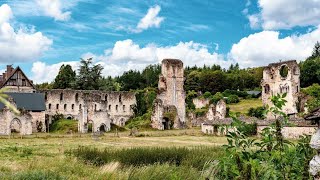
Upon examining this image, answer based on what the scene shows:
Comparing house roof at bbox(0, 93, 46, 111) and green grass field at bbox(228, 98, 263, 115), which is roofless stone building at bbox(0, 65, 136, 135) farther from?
green grass field at bbox(228, 98, 263, 115)

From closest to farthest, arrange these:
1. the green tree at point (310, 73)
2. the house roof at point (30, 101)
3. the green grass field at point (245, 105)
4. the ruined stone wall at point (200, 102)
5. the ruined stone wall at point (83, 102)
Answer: the house roof at point (30, 101) < the ruined stone wall at point (83, 102) < the green grass field at point (245, 105) < the ruined stone wall at point (200, 102) < the green tree at point (310, 73)

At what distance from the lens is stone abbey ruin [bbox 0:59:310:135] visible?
56.9 meters

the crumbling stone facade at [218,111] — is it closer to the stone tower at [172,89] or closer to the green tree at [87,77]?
the stone tower at [172,89]

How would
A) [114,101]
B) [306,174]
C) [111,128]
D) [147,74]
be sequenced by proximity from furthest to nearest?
[147,74] → [114,101] → [111,128] → [306,174]

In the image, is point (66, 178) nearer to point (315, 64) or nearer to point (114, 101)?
point (114, 101)

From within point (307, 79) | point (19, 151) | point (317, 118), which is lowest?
point (19, 151)

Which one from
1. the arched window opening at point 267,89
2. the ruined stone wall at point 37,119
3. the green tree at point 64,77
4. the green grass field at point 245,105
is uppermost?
the green tree at point 64,77

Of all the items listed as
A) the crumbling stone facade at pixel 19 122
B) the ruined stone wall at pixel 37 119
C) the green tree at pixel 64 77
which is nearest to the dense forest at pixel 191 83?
the green tree at pixel 64 77

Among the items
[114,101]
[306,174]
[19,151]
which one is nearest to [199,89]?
[114,101]

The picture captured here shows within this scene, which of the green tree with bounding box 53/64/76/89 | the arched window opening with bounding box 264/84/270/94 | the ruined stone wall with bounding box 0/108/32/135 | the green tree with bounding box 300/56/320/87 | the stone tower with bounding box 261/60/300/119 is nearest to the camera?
the ruined stone wall with bounding box 0/108/32/135

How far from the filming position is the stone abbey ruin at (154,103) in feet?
187

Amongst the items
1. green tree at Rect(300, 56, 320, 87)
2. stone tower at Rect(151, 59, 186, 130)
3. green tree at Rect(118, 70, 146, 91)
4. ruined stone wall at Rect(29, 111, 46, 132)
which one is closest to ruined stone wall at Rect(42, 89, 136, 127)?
ruined stone wall at Rect(29, 111, 46, 132)

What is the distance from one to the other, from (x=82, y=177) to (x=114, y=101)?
65.3m

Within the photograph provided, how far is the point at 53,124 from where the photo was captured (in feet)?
213
